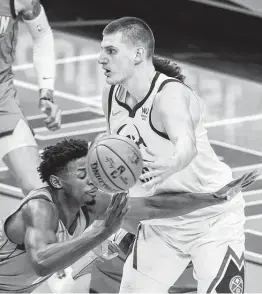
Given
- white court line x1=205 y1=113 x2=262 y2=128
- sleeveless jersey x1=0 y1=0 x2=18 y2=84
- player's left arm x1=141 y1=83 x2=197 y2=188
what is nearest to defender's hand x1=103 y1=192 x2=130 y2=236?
player's left arm x1=141 y1=83 x2=197 y2=188

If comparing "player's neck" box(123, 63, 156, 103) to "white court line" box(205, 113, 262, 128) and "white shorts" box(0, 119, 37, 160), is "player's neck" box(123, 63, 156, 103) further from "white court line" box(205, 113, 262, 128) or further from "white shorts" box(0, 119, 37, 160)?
"white court line" box(205, 113, 262, 128)

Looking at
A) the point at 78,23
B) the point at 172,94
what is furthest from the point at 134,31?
the point at 78,23

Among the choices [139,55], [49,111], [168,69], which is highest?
[139,55]

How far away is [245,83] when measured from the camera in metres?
10.9

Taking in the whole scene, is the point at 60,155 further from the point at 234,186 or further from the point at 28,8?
the point at 28,8

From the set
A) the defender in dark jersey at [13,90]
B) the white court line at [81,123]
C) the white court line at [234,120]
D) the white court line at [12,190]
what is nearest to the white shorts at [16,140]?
the defender in dark jersey at [13,90]

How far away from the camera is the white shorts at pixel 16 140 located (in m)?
8.07

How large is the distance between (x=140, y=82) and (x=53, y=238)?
928 mm

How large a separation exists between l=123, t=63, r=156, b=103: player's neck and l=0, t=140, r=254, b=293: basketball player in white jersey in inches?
14.5

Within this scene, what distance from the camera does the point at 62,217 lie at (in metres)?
7.32

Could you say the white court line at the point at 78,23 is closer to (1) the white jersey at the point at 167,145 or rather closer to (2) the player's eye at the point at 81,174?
(1) the white jersey at the point at 167,145

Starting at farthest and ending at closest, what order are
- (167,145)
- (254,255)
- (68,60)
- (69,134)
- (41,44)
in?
1. (68,60)
2. (69,134)
3. (254,255)
4. (41,44)
5. (167,145)

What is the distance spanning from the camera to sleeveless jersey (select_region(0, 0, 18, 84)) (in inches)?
319

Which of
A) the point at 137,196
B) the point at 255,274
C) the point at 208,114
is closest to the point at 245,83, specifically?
the point at 208,114
